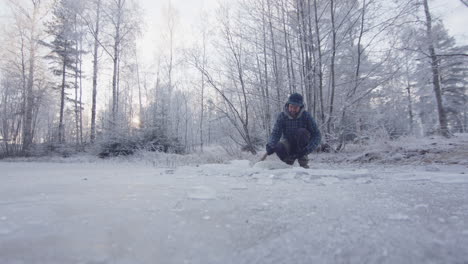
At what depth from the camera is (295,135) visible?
359 centimetres

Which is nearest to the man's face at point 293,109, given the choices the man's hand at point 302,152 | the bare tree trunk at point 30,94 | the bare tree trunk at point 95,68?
the man's hand at point 302,152

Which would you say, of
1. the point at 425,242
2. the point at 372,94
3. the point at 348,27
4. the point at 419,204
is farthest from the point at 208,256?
the point at 372,94

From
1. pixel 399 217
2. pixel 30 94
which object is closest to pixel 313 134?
pixel 399 217

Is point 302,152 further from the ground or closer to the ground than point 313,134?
closer to the ground

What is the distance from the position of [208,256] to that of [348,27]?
19.1 feet

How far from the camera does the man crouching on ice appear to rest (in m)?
3.50

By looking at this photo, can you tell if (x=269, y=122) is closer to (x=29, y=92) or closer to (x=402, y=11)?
(x=402, y=11)

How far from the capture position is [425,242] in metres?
0.66

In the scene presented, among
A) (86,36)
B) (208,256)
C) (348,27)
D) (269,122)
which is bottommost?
(208,256)

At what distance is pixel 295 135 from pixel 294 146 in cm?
22

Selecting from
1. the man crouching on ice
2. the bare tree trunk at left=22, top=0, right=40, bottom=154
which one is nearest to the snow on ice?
the man crouching on ice

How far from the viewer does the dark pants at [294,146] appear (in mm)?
3533

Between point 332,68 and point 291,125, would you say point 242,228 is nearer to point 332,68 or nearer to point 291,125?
point 291,125

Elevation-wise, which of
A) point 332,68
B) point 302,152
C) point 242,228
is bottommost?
point 242,228
